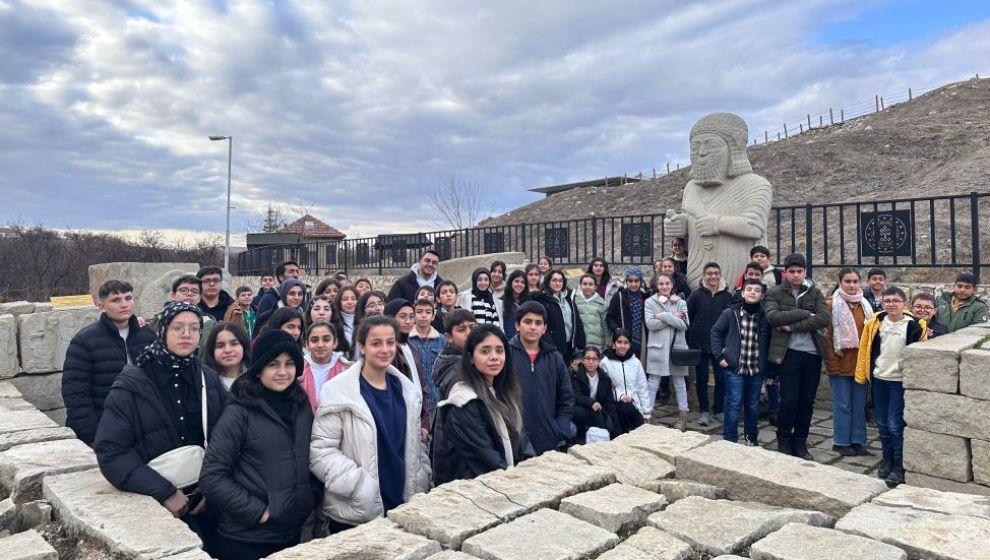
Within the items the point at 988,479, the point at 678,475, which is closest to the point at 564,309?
the point at 678,475

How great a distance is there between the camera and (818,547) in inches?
88.9

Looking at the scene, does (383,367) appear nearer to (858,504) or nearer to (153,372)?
(153,372)

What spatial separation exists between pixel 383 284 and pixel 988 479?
1162cm

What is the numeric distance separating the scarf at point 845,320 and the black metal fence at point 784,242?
4.83 feet

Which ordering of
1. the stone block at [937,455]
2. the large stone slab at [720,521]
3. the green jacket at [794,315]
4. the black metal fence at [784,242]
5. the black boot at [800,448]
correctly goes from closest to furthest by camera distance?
the large stone slab at [720,521] < the stone block at [937,455] < the green jacket at [794,315] < the black boot at [800,448] < the black metal fence at [784,242]

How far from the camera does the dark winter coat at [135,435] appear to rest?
2787 millimetres

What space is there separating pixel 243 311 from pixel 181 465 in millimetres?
3522

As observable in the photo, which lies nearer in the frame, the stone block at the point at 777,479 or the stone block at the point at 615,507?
the stone block at the point at 615,507

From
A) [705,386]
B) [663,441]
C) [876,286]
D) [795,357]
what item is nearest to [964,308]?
[876,286]

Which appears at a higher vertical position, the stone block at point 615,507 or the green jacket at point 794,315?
the green jacket at point 794,315

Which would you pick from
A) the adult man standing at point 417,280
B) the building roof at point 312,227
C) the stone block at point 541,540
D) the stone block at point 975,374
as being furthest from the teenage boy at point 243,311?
the building roof at point 312,227

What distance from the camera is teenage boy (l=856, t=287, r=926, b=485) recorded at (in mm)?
4695

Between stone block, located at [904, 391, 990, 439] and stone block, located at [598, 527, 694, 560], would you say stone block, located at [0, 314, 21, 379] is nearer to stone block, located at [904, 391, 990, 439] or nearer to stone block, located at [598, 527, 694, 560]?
stone block, located at [598, 527, 694, 560]

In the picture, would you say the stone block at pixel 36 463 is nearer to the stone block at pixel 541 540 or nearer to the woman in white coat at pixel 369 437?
the woman in white coat at pixel 369 437
